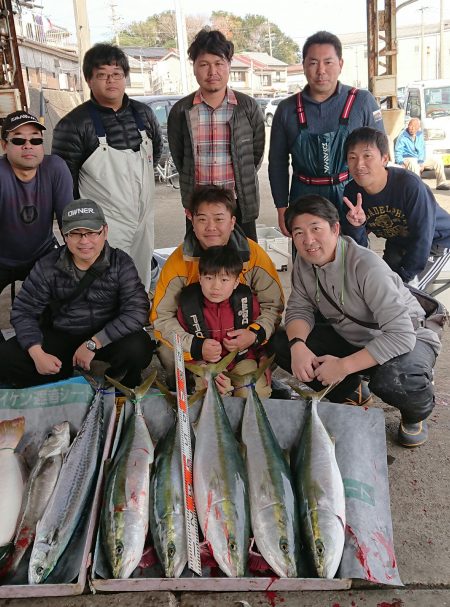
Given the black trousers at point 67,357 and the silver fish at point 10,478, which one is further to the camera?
the black trousers at point 67,357

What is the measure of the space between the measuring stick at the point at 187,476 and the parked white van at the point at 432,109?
1137 cm

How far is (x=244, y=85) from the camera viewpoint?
5331cm

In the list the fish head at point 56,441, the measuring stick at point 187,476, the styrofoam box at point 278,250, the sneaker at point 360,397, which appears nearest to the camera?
the measuring stick at point 187,476

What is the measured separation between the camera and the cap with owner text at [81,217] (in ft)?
10.1

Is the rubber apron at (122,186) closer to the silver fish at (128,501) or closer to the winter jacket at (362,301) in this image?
the winter jacket at (362,301)

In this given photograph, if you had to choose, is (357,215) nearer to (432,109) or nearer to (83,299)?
(83,299)

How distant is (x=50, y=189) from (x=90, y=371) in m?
1.39

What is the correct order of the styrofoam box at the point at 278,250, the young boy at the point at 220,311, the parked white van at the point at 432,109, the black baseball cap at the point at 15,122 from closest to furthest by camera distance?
the young boy at the point at 220,311 < the black baseball cap at the point at 15,122 < the styrofoam box at the point at 278,250 < the parked white van at the point at 432,109

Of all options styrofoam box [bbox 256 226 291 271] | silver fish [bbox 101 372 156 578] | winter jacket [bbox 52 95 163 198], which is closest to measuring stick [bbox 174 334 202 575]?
silver fish [bbox 101 372 156 578]

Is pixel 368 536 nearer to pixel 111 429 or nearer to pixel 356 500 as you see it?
pixel 356 500

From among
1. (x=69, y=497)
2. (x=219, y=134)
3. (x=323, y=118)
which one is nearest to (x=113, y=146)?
(x=219, y=134)

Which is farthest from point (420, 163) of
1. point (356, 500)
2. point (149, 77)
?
point (149, 77)

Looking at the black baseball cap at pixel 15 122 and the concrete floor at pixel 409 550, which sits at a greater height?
the black baseball cap at pixel 15 122

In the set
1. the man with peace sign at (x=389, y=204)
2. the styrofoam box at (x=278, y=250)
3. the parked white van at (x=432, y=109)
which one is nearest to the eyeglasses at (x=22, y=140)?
the man with peace sign at (x=389, y=204)
